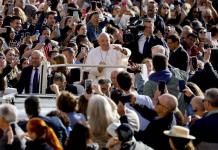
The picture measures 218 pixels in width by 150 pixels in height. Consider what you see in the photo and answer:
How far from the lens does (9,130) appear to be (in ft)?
45.5

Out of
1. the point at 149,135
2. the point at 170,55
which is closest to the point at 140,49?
the point at 170,55

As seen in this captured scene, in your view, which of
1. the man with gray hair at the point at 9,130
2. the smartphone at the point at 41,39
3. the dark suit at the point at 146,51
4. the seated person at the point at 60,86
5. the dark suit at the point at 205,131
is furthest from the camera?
the smartphone at the point at 41,39

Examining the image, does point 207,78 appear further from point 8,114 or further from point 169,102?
point 8,114

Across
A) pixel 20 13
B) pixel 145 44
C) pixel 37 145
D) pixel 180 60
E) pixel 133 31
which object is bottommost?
pixel 37 145

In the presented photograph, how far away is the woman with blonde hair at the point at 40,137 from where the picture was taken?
43.9 feet

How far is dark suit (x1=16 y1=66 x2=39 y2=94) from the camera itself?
1930 centimetres

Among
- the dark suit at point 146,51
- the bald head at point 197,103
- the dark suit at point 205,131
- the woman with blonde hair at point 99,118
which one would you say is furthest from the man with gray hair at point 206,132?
the dark suit at point 146,51

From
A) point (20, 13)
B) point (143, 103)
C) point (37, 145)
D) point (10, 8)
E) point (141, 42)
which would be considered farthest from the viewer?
point (10, 8)

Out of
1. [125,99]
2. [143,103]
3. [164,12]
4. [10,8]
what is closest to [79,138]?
[125,99]

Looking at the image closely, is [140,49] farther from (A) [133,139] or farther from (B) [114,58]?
(A) [133,139]

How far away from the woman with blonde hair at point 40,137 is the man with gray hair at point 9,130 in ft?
0.75

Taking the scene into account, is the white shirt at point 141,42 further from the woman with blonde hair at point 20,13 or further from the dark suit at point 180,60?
the woman with blonde hair at point 20,13

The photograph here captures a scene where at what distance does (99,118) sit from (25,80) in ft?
17.2

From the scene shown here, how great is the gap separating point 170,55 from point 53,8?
7.86 m
